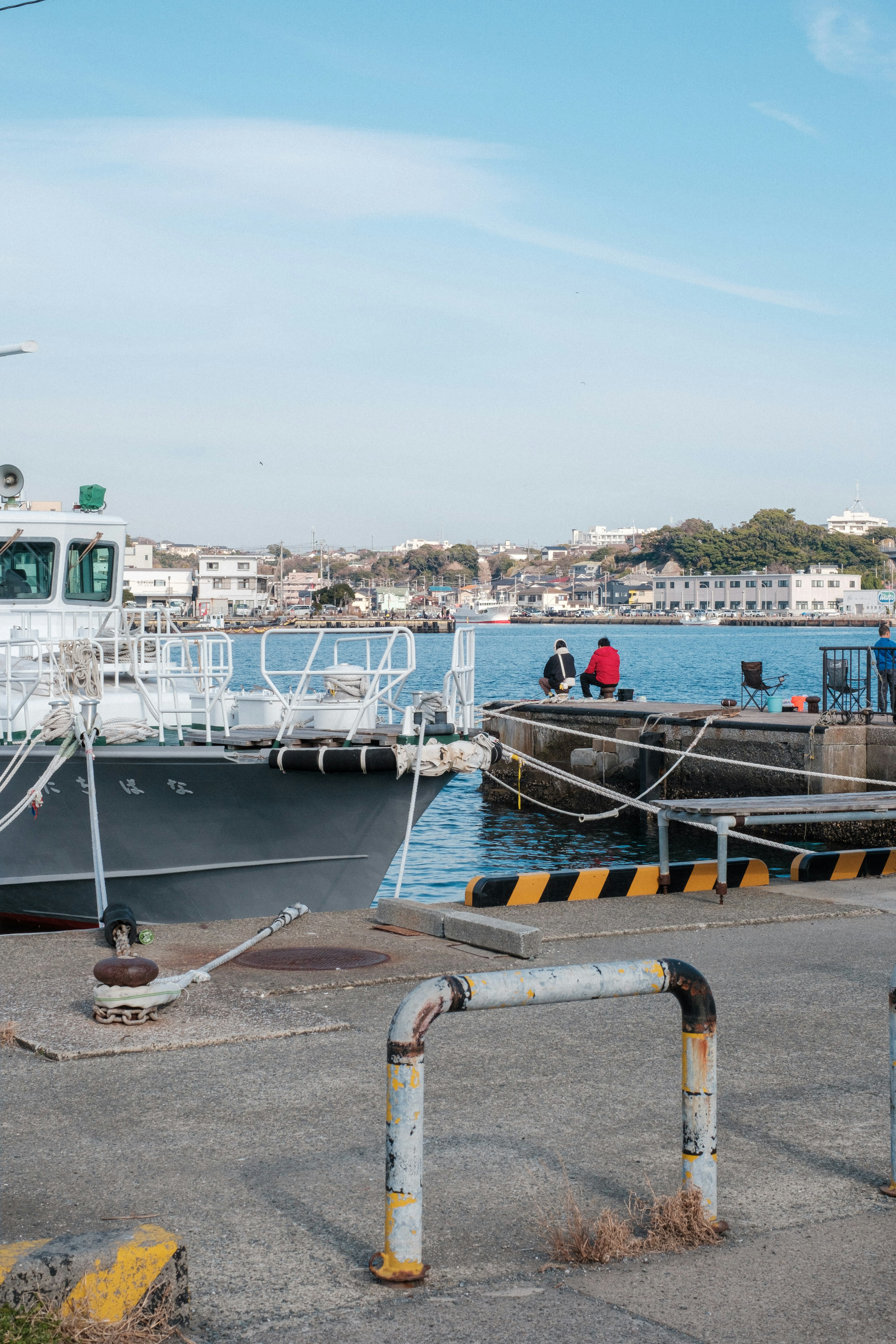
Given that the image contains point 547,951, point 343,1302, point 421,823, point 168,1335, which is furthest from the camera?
point 421,823

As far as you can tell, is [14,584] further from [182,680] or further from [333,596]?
[333,596]

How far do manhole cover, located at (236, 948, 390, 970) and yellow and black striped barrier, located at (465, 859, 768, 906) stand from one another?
167 centimetres

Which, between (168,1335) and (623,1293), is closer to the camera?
(168,1335)

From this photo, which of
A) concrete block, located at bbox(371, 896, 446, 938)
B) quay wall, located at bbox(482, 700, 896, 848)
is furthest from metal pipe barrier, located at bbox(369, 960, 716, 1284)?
quay wall, located at bbox(482, 700, 896, 848)

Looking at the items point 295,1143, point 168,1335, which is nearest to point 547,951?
point 295,1143

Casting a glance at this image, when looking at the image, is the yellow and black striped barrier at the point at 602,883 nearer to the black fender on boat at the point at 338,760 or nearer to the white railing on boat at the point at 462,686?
the black fender on boat at the point at 338,760

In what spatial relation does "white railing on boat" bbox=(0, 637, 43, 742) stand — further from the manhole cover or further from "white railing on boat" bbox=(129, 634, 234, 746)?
the manhole cover

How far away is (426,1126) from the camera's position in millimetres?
4570

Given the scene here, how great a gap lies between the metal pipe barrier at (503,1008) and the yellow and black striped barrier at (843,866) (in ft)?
21.7

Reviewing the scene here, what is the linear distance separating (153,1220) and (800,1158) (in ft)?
7.07

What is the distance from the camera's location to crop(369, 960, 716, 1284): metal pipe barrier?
10.6 ft

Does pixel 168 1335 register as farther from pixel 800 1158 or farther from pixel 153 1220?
pixel 800 1158

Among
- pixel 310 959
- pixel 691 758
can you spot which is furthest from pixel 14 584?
pixel 691 758

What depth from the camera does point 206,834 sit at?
10445 millimetres
